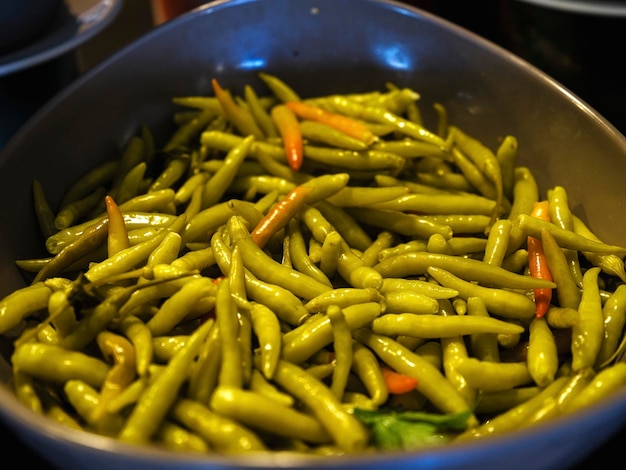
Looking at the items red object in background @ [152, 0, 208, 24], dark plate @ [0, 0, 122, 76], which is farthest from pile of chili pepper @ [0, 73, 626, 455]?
red object in background @ [152, 0, 208, 24]

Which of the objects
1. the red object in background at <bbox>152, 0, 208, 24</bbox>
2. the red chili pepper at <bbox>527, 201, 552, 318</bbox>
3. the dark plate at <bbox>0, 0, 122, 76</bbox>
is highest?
the dark plate at <bbox>0, 0, 122, 76</bbox>

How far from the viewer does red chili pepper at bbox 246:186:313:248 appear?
1.32m

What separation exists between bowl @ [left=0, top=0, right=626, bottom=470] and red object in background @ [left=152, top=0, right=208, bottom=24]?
261 millimetres

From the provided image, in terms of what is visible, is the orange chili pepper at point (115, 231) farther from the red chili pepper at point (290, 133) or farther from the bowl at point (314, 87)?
the red chili pepper at point (290, 133)

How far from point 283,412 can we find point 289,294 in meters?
0.27

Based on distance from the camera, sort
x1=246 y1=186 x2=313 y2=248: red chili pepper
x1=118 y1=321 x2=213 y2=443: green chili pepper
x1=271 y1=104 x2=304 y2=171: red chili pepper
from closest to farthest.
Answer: x1=118 y1=321 x2=213 y2=443: green chili pepper, x1=246 y1=186 x2=313 y2=248: red chili pepper, x1=271 y1=104 x2=304 y2=171: red chili pepper

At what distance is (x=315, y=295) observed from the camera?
3.94 feet

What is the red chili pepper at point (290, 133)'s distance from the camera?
4.99 feet

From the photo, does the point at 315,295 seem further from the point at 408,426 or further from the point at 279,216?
the point at 408,426

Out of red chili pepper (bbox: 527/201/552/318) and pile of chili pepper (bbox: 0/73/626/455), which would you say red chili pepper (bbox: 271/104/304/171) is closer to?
pile of chili pepper (bbox: 0/73/626/455)

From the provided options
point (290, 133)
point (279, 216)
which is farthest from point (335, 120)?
point (279, 216)

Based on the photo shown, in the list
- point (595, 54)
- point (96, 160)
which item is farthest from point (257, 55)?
point (595, 54)

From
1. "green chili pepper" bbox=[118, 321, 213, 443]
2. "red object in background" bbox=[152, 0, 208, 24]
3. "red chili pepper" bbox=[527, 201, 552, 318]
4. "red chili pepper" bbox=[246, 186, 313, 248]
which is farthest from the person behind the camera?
"red object in background" bbox=[152, 0, 208, 24]

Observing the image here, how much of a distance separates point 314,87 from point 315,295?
2.68 feet
